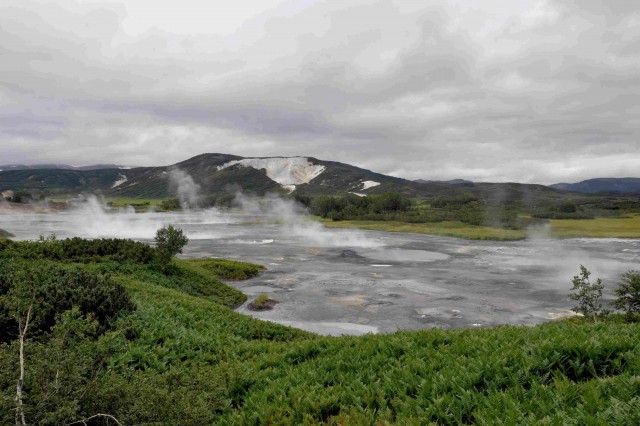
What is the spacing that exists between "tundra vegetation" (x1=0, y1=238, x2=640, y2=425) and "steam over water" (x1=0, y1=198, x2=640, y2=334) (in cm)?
1614

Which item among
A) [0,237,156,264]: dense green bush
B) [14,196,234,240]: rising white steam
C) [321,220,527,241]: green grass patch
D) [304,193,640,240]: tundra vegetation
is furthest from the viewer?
[304,193,640,240]: tundra vegetation

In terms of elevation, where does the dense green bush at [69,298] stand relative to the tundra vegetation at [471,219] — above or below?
above

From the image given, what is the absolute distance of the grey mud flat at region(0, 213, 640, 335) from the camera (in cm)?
3048

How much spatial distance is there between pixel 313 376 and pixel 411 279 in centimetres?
3743

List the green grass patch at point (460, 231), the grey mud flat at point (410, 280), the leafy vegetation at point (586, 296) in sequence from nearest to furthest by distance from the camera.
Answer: the leafy vegetation at point (586, 296), the grey mud flat at point (410, 280), the green grass patch at point (460, 231)

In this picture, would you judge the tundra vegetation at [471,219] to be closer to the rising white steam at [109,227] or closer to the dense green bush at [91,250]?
the rising white steam at [109,227]

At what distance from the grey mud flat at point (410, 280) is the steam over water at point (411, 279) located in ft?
0.28

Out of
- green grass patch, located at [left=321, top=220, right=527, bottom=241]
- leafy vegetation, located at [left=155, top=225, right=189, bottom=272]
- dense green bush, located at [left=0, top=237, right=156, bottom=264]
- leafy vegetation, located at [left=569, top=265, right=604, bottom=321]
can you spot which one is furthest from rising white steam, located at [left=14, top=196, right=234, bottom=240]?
leafy vegetation, located at [left=569, top=265, right=604, bottom=321]

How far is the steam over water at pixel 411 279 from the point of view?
101 ft


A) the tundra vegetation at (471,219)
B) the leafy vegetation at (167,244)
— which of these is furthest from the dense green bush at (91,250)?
the tundra vegetation at (471,219)

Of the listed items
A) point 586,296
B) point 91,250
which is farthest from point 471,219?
point 91,250

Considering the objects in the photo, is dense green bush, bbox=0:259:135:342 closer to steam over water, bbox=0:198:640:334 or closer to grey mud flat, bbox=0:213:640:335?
grey mud flat, bbox=0:213:640:335

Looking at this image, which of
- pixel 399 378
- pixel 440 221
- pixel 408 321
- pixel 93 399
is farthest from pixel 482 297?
pixel 440 221

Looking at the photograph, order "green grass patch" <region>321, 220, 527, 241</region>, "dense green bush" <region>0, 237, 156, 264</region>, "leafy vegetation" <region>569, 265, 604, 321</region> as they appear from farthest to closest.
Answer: "green grass patch" <region>321, 220, 527, 241</region>, "dense green bush" <region>0, 237, 156, 264</region>, "leafy vegetation" <region>569, 265, 604, 321</region>
